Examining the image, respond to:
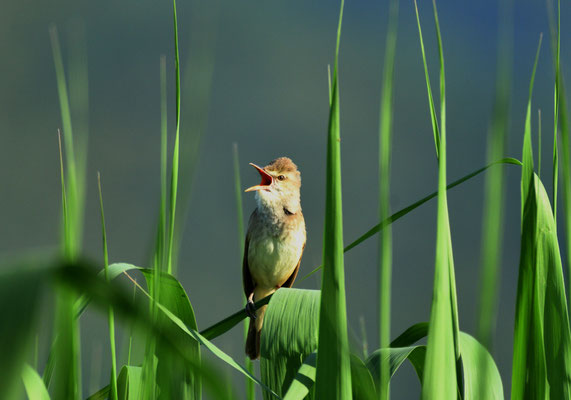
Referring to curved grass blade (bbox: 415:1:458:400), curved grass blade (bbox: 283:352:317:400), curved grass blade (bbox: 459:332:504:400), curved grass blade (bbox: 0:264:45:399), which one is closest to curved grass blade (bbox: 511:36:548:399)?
curved grass blade (bbox: 459:332:504:400)

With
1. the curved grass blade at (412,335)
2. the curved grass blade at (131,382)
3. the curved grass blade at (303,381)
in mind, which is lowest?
the curved grass blade at (131,382)

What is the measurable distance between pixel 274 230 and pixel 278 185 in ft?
0.74

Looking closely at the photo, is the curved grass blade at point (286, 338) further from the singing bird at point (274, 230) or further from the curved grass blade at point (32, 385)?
the singing bird at point (274, 230)

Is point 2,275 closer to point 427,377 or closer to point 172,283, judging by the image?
point 427,377

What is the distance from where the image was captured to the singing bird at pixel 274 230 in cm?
285

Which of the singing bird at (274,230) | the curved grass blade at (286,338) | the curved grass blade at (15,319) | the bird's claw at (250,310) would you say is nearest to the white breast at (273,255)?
the singing bird at (274,230)

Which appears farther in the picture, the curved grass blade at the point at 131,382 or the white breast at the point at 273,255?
the white breast at the point at 273,255

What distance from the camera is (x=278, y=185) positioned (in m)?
2.90

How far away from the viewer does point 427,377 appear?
0.75m

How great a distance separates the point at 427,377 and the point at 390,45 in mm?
468

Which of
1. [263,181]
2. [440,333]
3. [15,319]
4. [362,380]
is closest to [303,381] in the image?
[362,380]

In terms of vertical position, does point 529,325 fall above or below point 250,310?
above

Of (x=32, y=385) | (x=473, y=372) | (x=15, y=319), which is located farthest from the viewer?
(x=473, y=372)

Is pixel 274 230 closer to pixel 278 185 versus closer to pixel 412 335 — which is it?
pixel 278 185
